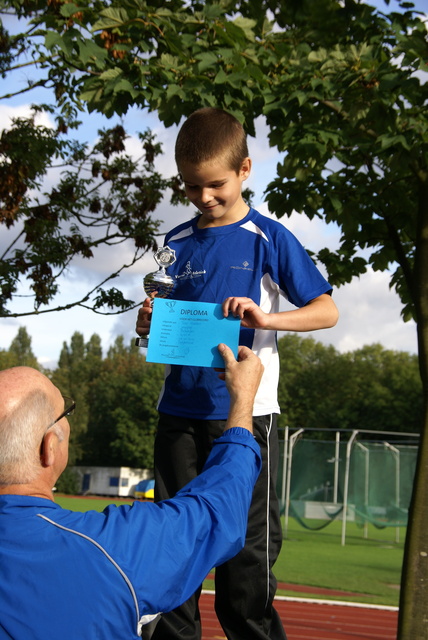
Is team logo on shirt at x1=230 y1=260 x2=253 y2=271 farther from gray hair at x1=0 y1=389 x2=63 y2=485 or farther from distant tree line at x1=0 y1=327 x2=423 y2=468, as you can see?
distant tree line at x1=0 y1=327 x2=423 y2=468

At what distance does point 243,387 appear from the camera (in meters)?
2.38

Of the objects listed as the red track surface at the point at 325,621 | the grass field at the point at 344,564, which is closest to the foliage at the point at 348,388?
the grass field at the point at 344,564

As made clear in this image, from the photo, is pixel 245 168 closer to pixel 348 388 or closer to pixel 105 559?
pixel 105 559

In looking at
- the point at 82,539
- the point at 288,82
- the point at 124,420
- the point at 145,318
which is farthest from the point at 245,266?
the point at 124,420

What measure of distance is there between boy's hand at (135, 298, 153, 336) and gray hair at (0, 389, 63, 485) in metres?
1.16

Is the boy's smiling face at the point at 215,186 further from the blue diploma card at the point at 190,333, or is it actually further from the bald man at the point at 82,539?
the bald man at the point at 82,539

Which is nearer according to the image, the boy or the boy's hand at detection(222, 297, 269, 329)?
the boy's hand at detection(222, 297, 269, 329)

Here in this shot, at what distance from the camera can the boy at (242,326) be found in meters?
3.19

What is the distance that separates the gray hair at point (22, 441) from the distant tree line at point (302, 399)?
6854cm

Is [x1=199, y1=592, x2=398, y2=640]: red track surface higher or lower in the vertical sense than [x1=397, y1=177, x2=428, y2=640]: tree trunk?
lower

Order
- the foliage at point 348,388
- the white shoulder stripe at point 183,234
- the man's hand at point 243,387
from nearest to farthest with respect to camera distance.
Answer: the man's hand at point 243,387 → the white shoulder stripe at point 183,234 → the foliage at point 348,388

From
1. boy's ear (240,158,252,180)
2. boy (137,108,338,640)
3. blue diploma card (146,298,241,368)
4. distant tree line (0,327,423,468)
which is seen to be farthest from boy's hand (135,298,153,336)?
distant tree line (0,327,423,468)

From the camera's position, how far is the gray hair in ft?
6.39

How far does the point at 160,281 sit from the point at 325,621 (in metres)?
7.71
